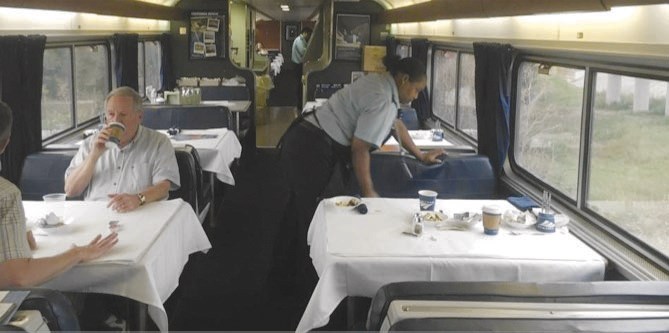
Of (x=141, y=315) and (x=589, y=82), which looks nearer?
(x=141, y=315)

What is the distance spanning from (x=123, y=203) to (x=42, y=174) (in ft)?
4.73

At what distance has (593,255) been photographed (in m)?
2.58

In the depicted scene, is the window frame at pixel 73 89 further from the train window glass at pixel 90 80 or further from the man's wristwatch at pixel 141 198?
the man's wristwatch at pixel 141 198

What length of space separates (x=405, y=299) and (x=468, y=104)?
163 inches

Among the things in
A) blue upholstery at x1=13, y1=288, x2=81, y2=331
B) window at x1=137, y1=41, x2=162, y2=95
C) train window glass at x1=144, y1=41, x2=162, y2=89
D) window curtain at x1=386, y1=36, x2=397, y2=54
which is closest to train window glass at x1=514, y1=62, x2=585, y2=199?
blue upholstery at x1=13, y1=288, x2=81, y2=331

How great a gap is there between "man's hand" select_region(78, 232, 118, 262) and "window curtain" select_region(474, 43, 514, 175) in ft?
8.37

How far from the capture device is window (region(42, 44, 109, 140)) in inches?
202

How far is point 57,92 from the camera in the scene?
5.29 m

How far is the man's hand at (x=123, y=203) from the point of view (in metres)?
2.99

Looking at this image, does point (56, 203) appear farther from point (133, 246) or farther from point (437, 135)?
point (437, 135)

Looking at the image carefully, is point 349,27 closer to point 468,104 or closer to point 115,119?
point 468,104

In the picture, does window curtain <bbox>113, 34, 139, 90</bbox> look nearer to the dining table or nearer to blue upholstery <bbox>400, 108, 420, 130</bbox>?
the dining table

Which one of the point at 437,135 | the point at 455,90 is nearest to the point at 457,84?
the point at 455,90

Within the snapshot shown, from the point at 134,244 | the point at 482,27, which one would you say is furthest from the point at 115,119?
the point at 482,27
